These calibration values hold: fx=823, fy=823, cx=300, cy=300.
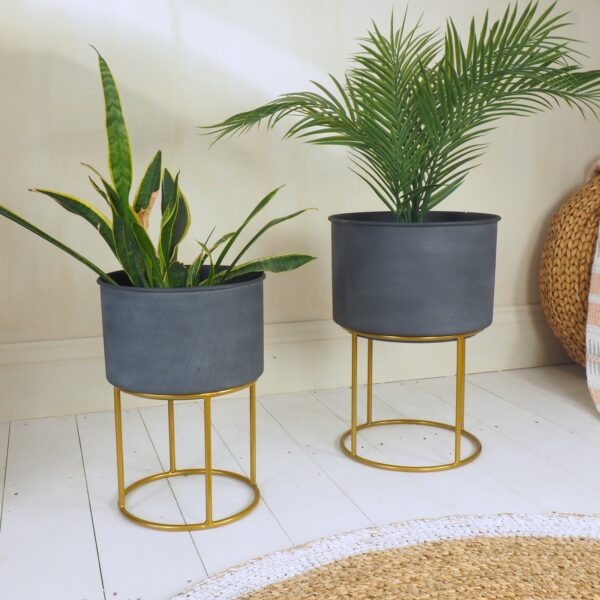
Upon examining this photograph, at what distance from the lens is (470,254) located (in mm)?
1566

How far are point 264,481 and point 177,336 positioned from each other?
464 millimetres

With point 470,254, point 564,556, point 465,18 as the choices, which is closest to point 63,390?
point 470,254

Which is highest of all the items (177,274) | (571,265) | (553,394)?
(177,274)

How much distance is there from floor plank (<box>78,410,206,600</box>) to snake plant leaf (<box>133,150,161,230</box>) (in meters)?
0.54

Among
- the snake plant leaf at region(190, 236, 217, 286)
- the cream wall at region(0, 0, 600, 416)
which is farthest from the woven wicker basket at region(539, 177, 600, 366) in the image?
the snake plant leaf at region(190, 236, 217, 286)

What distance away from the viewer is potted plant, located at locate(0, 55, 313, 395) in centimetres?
131

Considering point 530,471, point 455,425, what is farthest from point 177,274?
point 530,471

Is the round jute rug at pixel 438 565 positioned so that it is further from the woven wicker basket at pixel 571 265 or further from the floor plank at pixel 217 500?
the woven wicker basket at pixel 571 265

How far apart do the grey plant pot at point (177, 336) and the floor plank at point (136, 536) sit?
0.87 ft

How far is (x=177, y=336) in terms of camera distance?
1312 mm

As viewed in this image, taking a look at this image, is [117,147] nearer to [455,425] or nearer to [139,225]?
[139,225]

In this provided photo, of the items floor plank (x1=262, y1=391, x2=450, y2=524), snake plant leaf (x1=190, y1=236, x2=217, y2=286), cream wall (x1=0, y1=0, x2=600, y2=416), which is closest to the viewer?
snake plant leaf (x1=190, y1=236, x2=217, y2=286)

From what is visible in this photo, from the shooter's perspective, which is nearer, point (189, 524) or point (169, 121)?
point (189, 524)

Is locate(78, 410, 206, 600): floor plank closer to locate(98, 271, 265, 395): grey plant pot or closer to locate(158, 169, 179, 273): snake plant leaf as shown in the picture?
locate(98, 271, 265, 395): grey plant pot
